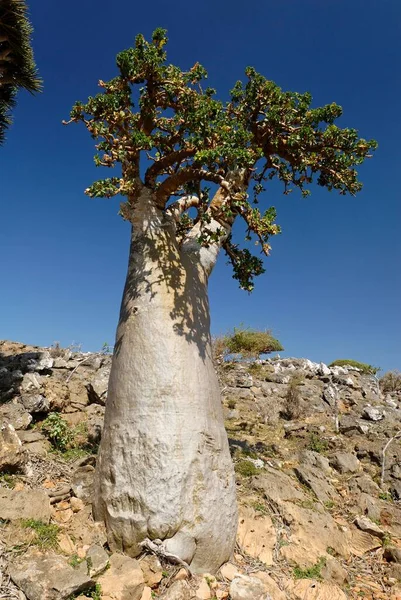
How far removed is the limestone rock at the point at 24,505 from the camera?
328cm

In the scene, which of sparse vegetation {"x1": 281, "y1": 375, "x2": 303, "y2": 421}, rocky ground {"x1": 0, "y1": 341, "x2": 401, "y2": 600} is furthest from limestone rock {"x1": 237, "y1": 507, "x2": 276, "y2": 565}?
sparse vegetation {"x1": 281, "y1": 375, "x2": 303, "y2": 421}

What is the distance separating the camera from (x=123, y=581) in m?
2.94

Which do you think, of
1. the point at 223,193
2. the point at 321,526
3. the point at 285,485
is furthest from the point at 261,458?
the point at 223,193

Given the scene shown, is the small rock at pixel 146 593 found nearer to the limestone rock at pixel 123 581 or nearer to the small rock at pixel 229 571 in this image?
the limestone rock at pixel 123 581

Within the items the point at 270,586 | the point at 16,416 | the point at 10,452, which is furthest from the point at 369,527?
the point at 16,416

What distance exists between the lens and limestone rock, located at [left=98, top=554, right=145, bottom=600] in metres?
2.86

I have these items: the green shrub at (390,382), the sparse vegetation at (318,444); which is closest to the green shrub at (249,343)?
the green shrub at (390,382)

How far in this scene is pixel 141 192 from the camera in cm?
456

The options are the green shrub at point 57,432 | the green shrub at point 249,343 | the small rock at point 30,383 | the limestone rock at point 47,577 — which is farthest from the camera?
the green shrub at point 249,343

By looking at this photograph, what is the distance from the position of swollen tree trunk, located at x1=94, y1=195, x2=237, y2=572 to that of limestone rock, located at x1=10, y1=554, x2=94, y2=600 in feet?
2.01

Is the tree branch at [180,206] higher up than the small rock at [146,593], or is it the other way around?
the tree branch at [180,206]

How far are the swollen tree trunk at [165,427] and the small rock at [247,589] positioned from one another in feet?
1.19

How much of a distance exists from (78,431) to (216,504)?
257 centimetres

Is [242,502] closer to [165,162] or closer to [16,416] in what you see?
[16,416]
